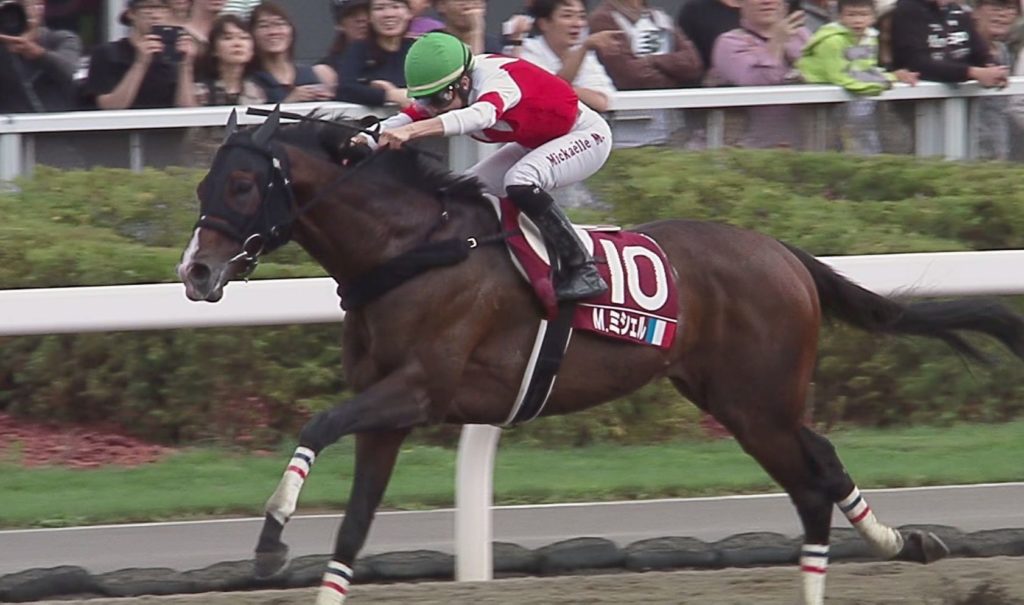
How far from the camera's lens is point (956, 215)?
8.70 meters

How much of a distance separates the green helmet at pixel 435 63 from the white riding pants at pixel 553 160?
0.39 meters

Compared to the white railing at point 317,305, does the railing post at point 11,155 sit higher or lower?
lower

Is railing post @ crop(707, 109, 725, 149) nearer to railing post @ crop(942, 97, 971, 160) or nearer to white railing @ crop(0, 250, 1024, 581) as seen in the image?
railing post @ crop(942, 97, 971, 160)

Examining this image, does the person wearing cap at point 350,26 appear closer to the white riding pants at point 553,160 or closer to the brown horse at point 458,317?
the white riding pants at point 553,160

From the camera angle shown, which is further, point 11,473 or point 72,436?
point 72,436

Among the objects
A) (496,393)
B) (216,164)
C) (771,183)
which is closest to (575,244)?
(496,393)

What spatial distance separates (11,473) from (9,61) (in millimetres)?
2522

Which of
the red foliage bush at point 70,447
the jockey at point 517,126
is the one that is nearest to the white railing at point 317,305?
the jockey at point 517,126

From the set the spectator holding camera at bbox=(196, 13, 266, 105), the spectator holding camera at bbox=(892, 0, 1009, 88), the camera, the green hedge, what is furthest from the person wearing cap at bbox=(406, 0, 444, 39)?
the spectator holding camera at bbox=(892, 0, 1009, 88)

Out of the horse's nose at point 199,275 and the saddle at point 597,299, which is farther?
the saddle at point 597,299

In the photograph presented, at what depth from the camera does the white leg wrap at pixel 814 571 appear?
5.56 meters

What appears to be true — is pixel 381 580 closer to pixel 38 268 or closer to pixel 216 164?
pixel 216 164

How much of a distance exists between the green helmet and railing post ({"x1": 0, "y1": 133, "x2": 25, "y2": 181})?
3875mm

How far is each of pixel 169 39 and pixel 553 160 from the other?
383 cm
